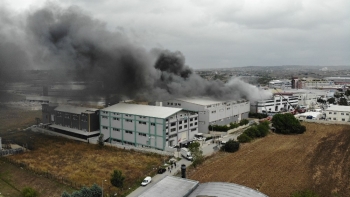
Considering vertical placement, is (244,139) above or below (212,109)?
below

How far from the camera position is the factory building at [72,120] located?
3033 cm

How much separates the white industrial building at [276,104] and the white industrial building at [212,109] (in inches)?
206

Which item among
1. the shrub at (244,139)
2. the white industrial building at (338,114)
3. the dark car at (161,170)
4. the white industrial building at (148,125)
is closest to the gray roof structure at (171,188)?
the dark car at (161,170)

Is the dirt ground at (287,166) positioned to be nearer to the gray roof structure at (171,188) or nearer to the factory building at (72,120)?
the gray roof structure at (171,188)

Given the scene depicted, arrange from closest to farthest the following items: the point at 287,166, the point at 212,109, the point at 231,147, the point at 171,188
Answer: the point at 171,188 → the point at 287,166 → the point at 231,147 → the point at 212,109

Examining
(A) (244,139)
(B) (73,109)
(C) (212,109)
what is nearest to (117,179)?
(A) (244,139)

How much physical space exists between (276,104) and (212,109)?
59.4 ft

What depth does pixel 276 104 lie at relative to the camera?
46562 mm

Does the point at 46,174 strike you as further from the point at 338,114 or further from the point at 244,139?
the point at 338,114

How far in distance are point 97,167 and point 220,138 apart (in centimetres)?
1285

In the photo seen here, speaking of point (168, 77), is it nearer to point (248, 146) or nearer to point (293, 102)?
point (248, 146)

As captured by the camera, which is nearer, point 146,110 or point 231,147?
point 231,147

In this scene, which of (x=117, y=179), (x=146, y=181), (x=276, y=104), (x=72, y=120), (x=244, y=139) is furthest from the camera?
(x=276, y=104)

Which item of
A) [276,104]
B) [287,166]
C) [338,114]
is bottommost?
[287,166]
